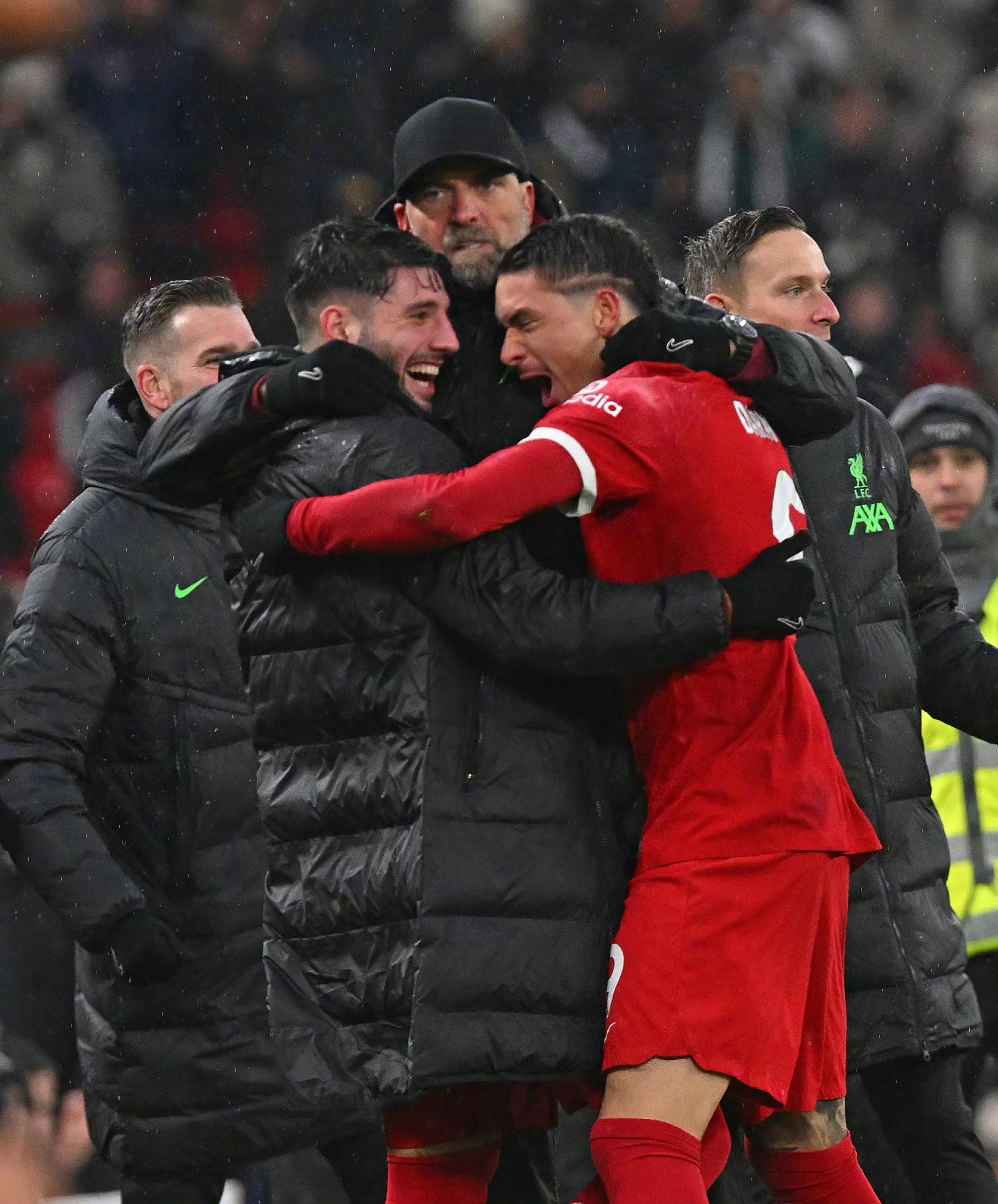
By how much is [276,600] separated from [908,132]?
6811mm

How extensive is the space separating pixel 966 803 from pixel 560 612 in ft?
7.64

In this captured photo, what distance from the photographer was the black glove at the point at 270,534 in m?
2.49

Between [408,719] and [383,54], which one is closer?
[408,719]

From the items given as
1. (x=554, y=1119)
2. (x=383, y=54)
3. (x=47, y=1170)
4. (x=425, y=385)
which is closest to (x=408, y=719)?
(x=425, y=385)

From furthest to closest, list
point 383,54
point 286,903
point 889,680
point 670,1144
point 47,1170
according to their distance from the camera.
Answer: point 383,54 < point 47,1170 < point 889,680 < point 286,903 < point 670,1144

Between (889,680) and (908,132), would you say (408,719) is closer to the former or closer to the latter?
(889,680)

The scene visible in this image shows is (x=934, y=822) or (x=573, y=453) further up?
(x=573, y=453)

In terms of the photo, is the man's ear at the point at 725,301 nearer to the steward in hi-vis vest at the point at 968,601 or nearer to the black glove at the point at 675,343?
the black glove at the point at 675,343

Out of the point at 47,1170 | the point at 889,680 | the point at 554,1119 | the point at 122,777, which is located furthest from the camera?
Answer: the point at 47,1170

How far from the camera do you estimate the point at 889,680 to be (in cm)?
317

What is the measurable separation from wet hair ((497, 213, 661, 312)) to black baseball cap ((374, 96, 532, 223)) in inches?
22.8

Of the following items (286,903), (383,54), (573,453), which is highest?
(383,54)

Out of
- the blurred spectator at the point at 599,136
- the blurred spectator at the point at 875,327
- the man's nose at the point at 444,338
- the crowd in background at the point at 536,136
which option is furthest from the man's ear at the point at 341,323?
the blurred spectator at the point at 599,136

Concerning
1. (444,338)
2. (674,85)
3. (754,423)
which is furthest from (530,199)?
(674,85)
